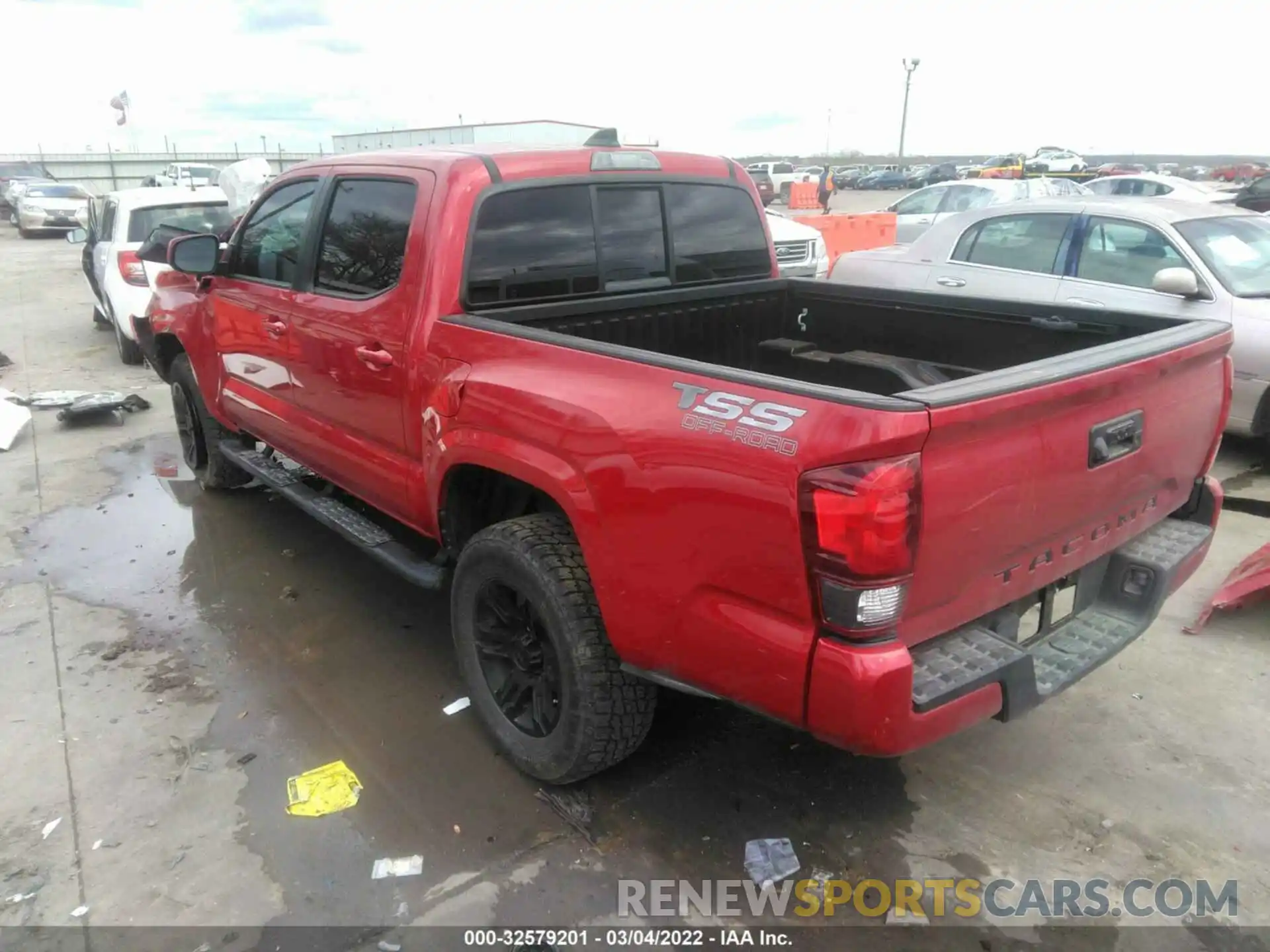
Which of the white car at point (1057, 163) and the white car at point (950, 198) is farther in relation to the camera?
the white car at point (1057, 163)

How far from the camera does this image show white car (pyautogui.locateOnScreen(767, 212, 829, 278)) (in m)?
10.1

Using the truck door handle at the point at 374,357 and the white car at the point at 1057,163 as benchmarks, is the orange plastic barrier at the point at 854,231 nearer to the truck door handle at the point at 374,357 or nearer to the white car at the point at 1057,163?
the truck door handle at the point at 374,357

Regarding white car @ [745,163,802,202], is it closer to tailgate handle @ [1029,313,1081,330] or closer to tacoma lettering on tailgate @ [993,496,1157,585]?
tailgate handle @ [1029,313,1081,330]

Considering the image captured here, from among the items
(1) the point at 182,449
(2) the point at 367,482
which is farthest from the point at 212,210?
(2) the point at 367,482

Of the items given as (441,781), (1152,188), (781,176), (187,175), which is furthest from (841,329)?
(781,176)

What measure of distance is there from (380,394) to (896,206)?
43.5 feet

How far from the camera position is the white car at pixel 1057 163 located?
38.3 metres

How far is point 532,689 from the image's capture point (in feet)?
10.1

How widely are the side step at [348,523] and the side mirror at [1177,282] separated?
16.0ft

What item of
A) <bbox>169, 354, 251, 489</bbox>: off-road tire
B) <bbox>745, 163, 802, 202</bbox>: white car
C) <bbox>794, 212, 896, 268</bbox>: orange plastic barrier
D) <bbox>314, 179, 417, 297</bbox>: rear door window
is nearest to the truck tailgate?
<bbox>314, 179, 417, 297</bbox>: rear door window

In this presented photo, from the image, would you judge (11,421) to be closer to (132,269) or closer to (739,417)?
(132,269)

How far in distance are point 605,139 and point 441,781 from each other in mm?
2690

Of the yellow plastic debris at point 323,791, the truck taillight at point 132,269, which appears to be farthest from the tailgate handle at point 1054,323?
the truck taillight at point 132,269

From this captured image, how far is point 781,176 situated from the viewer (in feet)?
138
